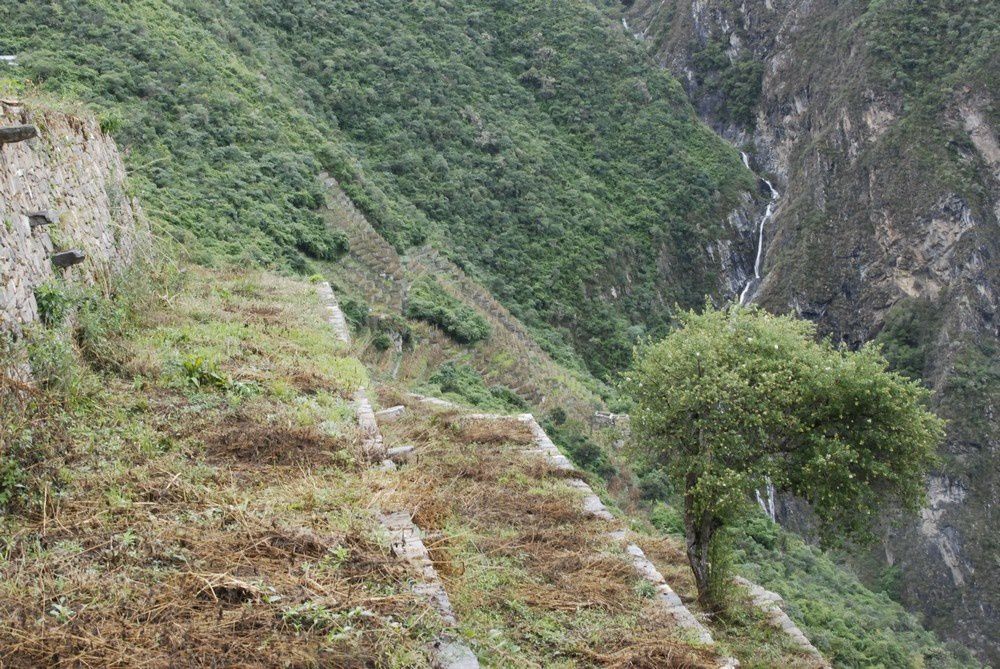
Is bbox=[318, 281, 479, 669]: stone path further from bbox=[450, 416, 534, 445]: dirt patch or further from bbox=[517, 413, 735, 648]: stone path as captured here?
bbox=[450, 416, 534, 445]: dirt patch

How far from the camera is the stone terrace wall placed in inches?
242

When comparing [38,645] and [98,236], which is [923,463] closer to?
[38,645]

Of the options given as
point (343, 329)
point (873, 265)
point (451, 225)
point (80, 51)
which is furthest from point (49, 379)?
point (873, 265)

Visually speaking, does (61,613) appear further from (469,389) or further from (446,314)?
(446,314)

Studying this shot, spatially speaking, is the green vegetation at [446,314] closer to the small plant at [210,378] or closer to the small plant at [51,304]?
the small plant at [210,378]

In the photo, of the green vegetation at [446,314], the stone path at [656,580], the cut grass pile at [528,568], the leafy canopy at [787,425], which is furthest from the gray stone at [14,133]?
the green vegetation at [446,314]

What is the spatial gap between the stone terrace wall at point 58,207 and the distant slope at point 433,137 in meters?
1.41

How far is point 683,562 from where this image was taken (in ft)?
34.1

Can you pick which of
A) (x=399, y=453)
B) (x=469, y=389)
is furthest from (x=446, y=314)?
(x=399, y=453)

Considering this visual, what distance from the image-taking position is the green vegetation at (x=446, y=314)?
19.7m

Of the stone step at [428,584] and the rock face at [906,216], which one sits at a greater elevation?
the rock face at [906,216]

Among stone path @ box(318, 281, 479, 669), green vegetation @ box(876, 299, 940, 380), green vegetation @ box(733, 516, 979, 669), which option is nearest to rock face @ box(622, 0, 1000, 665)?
green vegetation @ box(876, 299, 940, 380)

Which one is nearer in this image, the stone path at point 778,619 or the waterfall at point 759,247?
the stone path at point 778,619

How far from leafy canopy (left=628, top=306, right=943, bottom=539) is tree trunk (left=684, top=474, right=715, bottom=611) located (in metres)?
0.06
